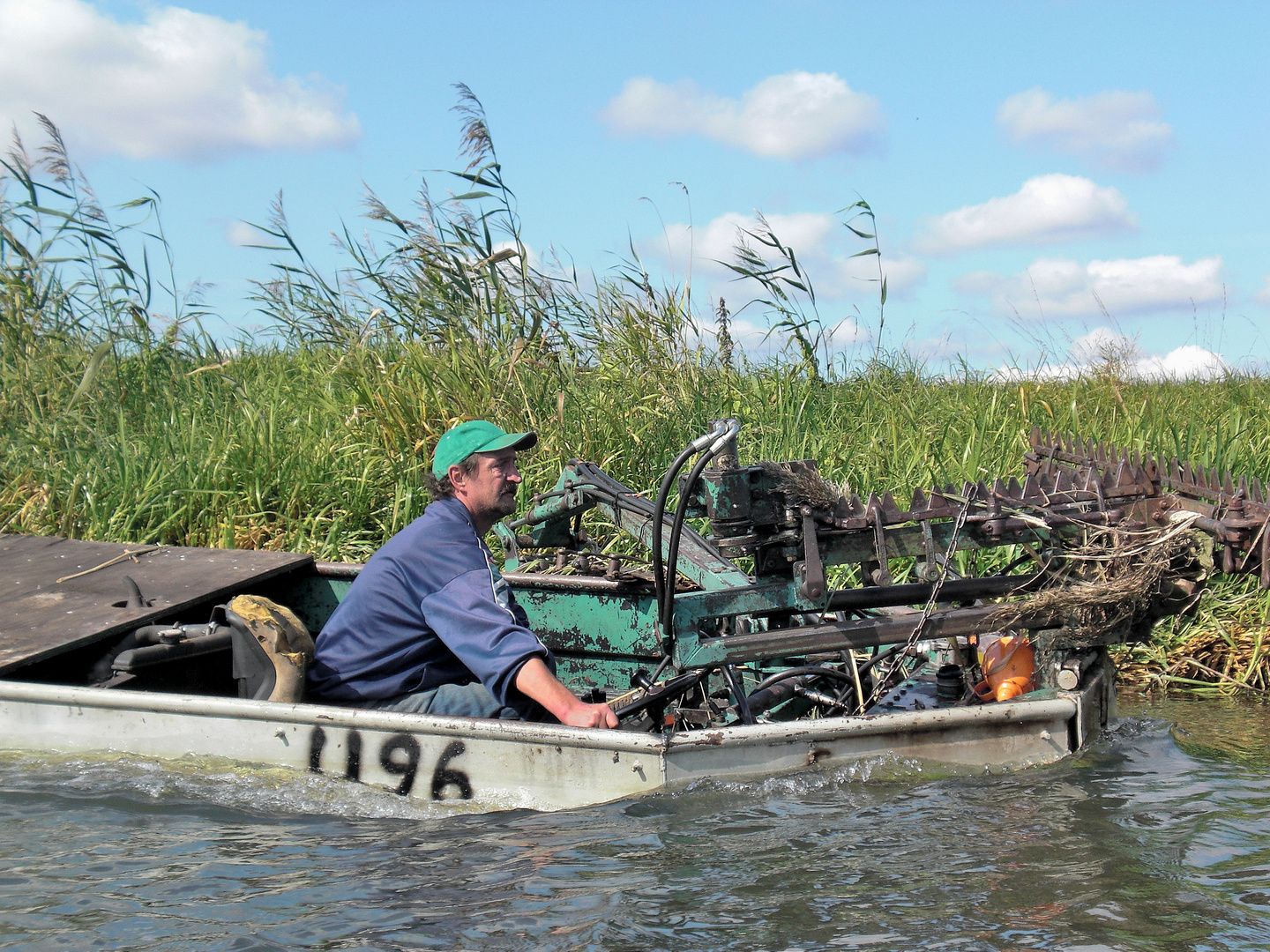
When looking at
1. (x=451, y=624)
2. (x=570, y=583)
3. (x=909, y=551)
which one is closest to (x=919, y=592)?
(x=909, y=551)

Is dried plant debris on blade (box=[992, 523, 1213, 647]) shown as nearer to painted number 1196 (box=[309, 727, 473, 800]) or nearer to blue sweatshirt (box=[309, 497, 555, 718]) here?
blue sweatshirt (box=[309, 497, 555, 718])

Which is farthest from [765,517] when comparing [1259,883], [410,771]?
[1259,883]

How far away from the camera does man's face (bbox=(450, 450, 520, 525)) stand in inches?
163

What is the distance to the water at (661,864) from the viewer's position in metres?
2.82

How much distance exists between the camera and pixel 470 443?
4133mm

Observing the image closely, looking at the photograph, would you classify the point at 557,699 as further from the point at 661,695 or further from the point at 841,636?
the point at 841,636

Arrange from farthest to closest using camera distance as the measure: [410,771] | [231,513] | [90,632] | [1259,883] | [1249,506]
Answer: [231,513], [90,632], [410,771], [1249,506], [1259,883]

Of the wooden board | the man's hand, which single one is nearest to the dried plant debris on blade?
the man's hand

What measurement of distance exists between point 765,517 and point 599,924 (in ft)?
4.42

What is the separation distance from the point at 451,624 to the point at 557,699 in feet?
1.63

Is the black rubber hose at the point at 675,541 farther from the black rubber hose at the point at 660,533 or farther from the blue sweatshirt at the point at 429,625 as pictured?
the blue sweatshirt at the point at 429,625

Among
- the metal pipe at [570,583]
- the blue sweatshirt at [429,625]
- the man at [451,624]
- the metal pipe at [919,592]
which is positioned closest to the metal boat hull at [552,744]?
the man at [451,624]

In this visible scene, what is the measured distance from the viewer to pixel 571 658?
5258 millimetres

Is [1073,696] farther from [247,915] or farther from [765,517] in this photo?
[247,915]
